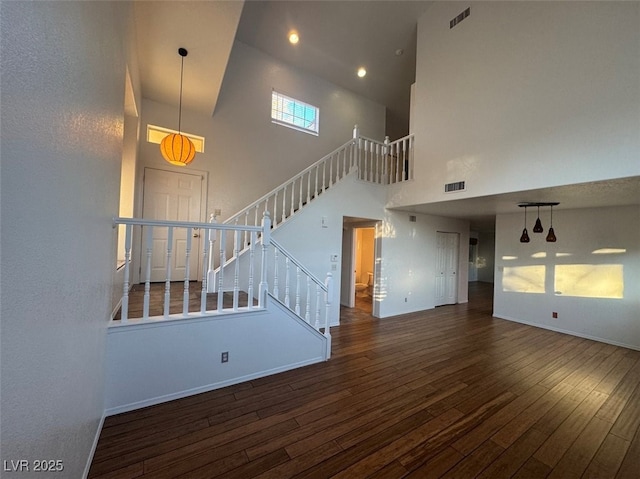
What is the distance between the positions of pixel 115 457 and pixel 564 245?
7.32 m

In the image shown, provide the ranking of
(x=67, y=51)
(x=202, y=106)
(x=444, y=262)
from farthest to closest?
1. (x=444, y=262)
2. (x=202, y=106)
3. (x=67, y=51)

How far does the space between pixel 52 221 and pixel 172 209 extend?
13.5 ft

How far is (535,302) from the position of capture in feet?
17.7

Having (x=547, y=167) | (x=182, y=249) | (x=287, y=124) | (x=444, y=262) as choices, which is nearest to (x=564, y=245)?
(x=444, y=262)

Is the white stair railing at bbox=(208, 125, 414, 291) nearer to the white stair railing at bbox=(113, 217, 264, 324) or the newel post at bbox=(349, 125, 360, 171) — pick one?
the newel post at bbox=(349, 125, 360, 171)

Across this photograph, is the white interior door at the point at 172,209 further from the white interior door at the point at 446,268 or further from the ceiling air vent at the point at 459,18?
the white interior door at the point at 446,268

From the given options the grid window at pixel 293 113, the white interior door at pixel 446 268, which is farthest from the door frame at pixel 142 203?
the white interior door at pixel 446 268

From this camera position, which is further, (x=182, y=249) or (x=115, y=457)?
(x=182, y=249)

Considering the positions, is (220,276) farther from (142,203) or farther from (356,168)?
(356,168)

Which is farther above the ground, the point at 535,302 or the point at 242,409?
the point at 535,302

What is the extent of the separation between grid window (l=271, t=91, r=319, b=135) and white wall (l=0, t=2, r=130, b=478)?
4.20 metres

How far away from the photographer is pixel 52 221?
41.2 inches

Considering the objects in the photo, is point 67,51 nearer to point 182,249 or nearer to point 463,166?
point 182,249

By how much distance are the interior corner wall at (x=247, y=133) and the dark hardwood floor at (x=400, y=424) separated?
12.0ft
